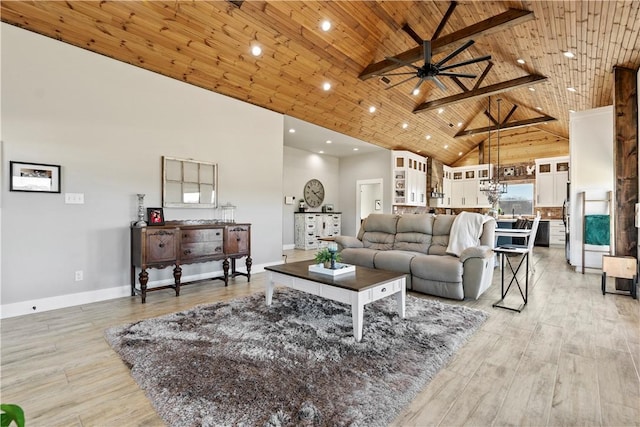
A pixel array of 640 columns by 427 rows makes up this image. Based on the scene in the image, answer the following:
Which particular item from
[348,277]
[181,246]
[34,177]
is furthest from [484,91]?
[34,177]

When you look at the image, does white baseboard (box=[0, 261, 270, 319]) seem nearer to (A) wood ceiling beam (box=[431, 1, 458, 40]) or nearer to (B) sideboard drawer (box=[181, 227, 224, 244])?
(B) sideboard drawer (box=[181, 227, 224, 244])

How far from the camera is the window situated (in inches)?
407

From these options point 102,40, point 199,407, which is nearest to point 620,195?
point 199,407

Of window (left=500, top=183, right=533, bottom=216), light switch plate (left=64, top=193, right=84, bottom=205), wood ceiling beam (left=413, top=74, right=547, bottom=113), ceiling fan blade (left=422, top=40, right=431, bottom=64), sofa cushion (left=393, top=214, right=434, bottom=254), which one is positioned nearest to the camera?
light switch plate (left=64, top=193, right=84, bottom=205)

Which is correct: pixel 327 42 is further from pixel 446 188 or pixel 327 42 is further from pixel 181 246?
pixel 446 188

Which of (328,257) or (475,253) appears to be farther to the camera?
(475,253)

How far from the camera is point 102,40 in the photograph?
11.5 ft

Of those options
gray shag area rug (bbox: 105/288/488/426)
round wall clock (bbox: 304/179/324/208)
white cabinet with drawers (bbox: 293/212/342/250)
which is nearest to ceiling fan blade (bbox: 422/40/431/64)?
gray shag area rug (bbox: 105/288/488/426)

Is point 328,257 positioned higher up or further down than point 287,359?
higher up

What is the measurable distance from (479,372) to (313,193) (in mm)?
7536

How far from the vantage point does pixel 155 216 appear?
395cm

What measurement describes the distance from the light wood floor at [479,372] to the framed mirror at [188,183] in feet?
5.05

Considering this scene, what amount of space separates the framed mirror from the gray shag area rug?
178 cm

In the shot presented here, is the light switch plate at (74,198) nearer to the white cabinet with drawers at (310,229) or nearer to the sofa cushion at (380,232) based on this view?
the sofa cushion at (380,232)
